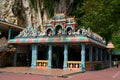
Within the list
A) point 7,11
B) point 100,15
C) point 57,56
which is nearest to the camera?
point 57,56

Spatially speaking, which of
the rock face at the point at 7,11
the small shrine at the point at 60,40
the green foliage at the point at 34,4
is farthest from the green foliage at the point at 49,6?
the small shrine at the point at 60,40

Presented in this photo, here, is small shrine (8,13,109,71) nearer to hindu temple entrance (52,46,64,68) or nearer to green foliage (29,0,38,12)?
hindu temple entrance (52,46,64,68)

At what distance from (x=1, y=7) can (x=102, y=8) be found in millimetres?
18337

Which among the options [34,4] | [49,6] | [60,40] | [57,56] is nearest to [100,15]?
[49,6]

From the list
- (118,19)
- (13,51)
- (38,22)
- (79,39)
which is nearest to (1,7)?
(38,22)

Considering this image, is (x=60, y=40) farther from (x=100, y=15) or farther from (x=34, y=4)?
(x=34, y=4)

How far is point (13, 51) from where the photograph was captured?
28547 millimetres

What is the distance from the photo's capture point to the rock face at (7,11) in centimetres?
3816

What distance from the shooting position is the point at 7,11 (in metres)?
39.2

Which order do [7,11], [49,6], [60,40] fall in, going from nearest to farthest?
[60,40], [7,11], [49,6]

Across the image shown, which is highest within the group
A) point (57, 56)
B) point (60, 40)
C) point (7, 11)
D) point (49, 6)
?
point (49, 6)

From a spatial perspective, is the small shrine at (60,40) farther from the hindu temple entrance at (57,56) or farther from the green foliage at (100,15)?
the green foliage at (100,15)

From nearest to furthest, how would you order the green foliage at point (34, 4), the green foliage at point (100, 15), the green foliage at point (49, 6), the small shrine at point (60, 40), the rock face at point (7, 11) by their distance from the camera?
the small shrine at point (60, 40), the rock face at point (7, 11), the green foliage at point (100, 15), the green foliage at point (34, 4), the green foliage at point (49, 6)

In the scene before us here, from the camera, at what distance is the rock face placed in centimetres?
3816
